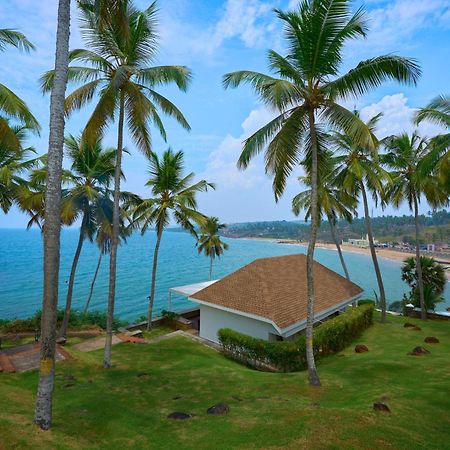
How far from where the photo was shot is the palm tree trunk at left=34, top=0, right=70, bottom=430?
624 centimetres

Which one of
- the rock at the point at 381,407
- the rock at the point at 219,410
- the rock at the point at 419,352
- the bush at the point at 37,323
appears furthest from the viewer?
the bush at the point at 37,323

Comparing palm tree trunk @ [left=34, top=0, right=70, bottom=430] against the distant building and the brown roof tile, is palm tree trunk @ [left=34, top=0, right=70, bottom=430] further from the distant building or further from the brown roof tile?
the distant building

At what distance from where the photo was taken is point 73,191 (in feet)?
54.6

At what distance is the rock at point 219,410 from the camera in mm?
7591

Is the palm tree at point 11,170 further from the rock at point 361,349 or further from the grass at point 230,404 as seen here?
the rock at point 361,349

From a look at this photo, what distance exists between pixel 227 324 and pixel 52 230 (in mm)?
12085

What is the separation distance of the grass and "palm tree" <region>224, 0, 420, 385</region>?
217 centimetres

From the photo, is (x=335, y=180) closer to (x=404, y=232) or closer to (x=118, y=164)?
(x=118, y=164)

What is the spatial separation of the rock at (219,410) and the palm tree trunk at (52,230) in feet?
11.8

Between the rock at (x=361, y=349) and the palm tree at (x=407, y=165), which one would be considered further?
the palm tree at (x=407, y=165)

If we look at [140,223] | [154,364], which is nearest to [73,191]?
[140,223]

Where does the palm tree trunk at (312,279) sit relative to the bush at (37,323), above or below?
above

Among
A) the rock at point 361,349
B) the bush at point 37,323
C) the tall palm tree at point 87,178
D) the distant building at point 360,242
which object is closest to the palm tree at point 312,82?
the rock at point 361,349

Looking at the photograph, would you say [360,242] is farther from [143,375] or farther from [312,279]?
[143,375]
